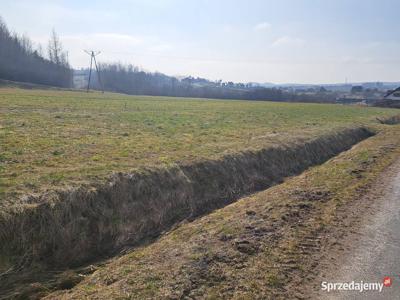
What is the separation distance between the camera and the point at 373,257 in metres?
6.24

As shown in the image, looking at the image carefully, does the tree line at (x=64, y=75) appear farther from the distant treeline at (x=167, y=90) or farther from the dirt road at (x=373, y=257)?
the dirt road at (x=373, y=257)

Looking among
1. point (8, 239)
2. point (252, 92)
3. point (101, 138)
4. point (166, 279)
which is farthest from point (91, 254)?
point (252, 92)

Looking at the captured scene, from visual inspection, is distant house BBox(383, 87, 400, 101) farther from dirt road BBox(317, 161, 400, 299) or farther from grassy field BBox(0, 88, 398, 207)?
dirt road BBox(317, 161, 400, 299)

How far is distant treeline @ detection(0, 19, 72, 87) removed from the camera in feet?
295

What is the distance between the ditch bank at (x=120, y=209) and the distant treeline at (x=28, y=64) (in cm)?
9194

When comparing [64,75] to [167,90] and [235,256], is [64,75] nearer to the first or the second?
[167,90]

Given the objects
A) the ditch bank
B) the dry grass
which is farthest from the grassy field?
the dry grass

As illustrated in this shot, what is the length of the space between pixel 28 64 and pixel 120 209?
101 m

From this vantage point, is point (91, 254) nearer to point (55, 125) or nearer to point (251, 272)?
point (251, 272)

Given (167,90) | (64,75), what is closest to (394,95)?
(167,90)

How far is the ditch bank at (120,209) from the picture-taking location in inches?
264

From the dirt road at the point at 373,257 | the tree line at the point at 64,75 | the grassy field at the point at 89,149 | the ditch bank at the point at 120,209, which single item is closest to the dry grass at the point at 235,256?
the dirt road at the point at 373,257

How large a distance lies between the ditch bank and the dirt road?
4200mm

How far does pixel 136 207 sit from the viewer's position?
8.69m
